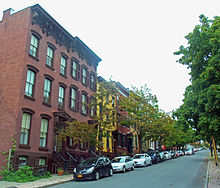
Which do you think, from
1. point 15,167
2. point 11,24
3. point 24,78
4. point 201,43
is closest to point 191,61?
point 201,43

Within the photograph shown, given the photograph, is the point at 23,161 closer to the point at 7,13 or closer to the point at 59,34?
the point at 59,34

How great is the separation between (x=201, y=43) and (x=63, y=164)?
15.0 m

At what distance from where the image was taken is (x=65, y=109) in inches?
933

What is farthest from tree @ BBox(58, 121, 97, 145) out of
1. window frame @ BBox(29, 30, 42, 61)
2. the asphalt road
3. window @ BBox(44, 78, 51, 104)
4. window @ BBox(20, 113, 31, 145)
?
window frame @ BBox(29, 30, 42, 61)

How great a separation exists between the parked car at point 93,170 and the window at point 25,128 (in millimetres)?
4754

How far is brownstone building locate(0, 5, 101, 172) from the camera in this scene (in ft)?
59.3

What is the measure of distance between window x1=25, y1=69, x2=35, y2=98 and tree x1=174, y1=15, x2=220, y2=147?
1202 cm

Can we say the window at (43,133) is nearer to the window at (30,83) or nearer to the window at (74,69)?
the window at (30,83)

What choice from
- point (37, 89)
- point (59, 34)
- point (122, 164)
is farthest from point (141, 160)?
point (59, 34)

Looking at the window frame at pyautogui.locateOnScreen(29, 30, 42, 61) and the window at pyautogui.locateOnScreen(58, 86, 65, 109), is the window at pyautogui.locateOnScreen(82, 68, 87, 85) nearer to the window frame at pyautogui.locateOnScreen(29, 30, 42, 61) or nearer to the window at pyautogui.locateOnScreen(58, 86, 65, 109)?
the window at pyautogui.locateOnScreen(58, 86, 65, 109)

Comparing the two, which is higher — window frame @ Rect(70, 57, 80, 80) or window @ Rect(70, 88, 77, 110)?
window frame @ Rect(70, 57, 80, 80)

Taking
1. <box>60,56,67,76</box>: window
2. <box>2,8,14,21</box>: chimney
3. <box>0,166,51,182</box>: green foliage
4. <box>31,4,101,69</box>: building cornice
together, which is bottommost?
<box>0,166,51,182</box>: green foliage

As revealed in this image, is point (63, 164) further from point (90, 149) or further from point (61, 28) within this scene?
point (61, 28)

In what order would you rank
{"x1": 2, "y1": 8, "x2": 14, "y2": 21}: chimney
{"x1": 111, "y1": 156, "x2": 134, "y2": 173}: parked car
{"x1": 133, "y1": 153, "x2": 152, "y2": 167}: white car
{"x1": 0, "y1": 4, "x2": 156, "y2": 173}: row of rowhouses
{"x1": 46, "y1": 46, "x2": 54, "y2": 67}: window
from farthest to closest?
{"x1": 133, "y1": 153, "x2": 152, "y2": 167}: white car, {"x1": 46, "y1": 46, "x2": 54, "y2": 67}: window, {"x1": 2, "y1": 8, "x2": 14, "y2": 21}: chimney, {"x1": 111, "y1": 156, "x2": 134, "y2": 173}: parked car, {"x1": 0, "y1": 4, "x2": 156, "y2": 173}: row of rowhouses
